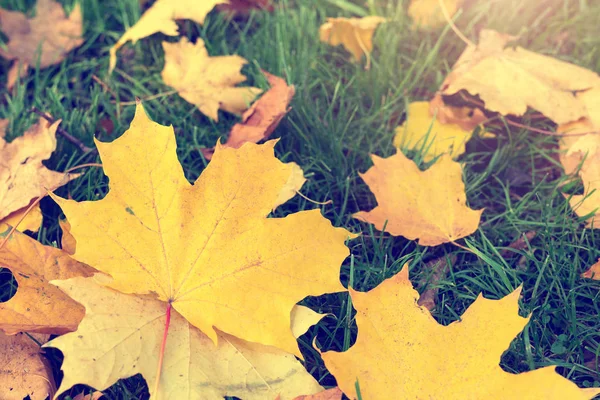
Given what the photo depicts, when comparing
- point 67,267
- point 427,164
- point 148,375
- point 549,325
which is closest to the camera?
point 148,375

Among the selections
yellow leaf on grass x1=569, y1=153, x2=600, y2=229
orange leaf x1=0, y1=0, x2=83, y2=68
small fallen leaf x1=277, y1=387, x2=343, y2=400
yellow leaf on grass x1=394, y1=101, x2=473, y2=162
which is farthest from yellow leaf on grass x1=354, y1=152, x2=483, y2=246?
orange leaf x1=0, y1=0, x2=83, y2=68

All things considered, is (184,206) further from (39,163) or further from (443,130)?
(443,130)

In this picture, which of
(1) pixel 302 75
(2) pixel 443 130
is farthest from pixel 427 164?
(1) pixel 302 75

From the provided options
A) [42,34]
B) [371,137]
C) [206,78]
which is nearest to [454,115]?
[371,137]

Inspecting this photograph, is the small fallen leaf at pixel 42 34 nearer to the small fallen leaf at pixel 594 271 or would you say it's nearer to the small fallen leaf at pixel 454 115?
the small fallen leaf at pixel 454 115

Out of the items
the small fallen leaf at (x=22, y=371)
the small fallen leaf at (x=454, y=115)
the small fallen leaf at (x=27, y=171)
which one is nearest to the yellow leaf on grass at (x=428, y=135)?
the small fallen leaf at (x=454, y=115)

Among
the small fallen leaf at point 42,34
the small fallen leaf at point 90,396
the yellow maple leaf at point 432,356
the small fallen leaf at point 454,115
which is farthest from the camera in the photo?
the small fallen leaf at point 42,34
